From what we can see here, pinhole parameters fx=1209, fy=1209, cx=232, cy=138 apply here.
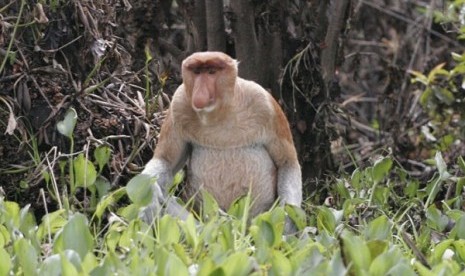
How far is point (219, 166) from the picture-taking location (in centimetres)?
565

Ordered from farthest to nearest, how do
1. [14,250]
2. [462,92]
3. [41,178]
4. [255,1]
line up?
[462,92] → [255,1] → [41,178] → [14,250]

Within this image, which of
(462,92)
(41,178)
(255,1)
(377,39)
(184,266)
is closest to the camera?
(184,266)

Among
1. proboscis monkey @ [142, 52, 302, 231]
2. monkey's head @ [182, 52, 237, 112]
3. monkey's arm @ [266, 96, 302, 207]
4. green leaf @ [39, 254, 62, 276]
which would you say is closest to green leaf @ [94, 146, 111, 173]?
proboscis monkey @ [142, 52, 302, 231]

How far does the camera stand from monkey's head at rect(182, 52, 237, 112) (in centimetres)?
523

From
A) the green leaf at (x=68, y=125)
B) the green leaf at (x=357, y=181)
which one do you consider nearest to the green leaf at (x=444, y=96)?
the green leaf at (x=357, y=181)

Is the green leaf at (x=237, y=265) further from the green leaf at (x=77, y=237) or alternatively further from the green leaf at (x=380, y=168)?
the green leaf at (x=380, y=168)

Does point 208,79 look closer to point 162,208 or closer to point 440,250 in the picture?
point 162,208

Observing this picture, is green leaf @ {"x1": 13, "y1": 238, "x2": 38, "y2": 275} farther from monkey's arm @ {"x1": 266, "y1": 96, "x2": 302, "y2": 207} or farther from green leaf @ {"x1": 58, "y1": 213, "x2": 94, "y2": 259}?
monkey's arm @ {"x1": 266, "y1": 96, "x2": 302, "y2": 207}

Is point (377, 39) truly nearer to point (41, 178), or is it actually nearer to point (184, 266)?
point (41, 178)

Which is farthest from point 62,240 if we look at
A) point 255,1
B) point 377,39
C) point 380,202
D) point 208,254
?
point 377,39

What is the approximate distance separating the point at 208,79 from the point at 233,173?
575 millimetres

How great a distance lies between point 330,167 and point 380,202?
1.52m

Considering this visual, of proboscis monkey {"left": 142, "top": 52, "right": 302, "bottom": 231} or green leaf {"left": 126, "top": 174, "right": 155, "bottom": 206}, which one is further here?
proboscis monkey {"left": 142, "top": 52, "right": 302, "bottom": 231}

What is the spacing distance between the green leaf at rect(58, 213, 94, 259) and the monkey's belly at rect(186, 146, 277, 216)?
1.72 m
